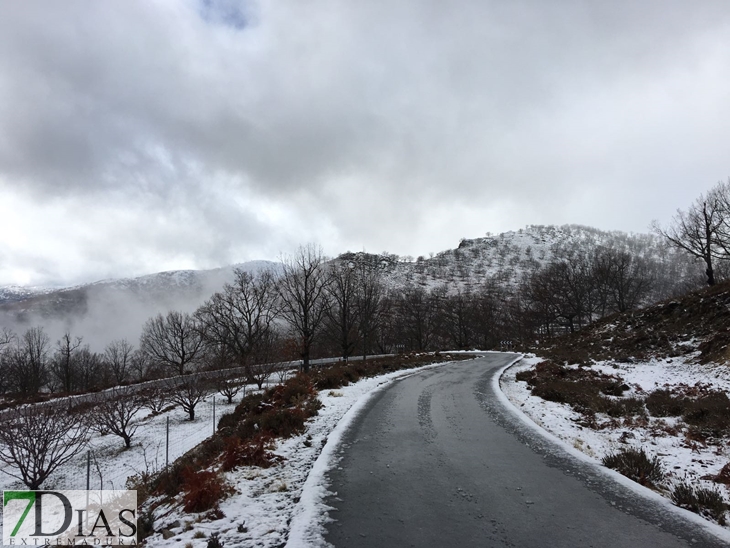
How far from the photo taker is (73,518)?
7.68 metres

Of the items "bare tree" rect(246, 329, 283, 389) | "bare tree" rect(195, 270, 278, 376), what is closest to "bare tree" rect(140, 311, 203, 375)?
"bare tree" rect(195, 270, 278, 376)

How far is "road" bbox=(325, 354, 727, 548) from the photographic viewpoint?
169 inches

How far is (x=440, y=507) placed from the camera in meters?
5.09

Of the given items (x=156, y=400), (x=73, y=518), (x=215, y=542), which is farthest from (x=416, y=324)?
(x=215, y=542)

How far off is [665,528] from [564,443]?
12.3ft

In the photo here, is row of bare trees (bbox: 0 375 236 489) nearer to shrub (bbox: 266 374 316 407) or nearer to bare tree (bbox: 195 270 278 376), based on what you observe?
shrub (bbox: 266 374 316 407)

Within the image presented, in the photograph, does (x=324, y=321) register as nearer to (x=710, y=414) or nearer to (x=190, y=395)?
(x=190, y=395)

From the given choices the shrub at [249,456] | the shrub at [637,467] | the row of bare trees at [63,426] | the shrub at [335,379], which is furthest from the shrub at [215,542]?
the shrub at [335,379]

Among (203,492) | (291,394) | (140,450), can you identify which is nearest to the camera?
(203,492)

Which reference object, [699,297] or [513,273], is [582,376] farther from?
Answer: [513,273]

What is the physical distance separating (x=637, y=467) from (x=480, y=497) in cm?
325

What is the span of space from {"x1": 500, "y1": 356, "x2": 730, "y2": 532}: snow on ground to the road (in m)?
1.32

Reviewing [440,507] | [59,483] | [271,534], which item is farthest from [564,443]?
[59,483]

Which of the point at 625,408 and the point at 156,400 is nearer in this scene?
the point at 625,408
